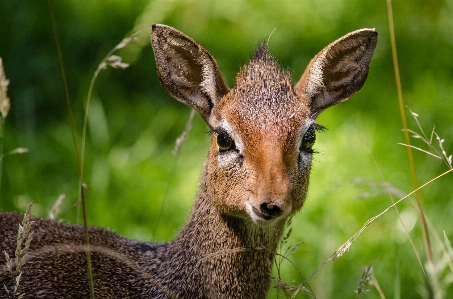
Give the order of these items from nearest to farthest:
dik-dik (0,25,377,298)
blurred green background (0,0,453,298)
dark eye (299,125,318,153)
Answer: dik-dik (0,25,377,298), dark eye (299,125,318,153), blurred green background (0,0,453,298)

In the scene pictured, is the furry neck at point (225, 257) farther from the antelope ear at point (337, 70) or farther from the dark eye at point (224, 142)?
the antelope ear at point (337, 70)

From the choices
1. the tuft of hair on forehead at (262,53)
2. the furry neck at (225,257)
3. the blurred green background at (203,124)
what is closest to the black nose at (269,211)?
the furry neck at (225,257)

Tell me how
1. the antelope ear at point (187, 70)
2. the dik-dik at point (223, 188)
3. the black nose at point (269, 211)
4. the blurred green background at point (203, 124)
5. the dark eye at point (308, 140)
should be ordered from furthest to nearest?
the blurred green background at point (203, 124)
the antelope ear at point (187, 70)
the dark eye at point (308, 140)
the dik-dik at point (223, 188)
the black nose at point (269, 211)

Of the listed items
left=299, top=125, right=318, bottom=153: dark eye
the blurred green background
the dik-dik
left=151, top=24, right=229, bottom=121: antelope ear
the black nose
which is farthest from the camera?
the blurred green background

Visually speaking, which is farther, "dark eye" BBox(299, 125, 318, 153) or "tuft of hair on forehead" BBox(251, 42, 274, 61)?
"tuft of hair on forehead" BBox(251, 42, 274, 61)

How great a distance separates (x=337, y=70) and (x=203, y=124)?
233 cm

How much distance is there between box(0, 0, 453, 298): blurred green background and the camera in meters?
4.99

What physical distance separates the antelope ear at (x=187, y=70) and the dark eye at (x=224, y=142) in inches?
11.0

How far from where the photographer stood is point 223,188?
3340 millimetres

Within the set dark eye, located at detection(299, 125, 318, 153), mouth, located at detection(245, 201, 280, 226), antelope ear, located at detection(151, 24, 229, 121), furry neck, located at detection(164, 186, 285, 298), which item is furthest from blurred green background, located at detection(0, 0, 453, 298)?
mouth, located at detection(245, 201, 280, 226)

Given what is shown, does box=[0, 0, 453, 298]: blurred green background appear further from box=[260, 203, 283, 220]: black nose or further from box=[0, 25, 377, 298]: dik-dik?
box=[260, 203, 283, 220]: black nose

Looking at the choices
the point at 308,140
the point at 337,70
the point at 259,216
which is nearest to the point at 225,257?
the point at 259,216

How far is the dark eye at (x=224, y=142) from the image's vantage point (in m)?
3.36

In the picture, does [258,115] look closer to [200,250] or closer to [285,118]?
[285,118]
